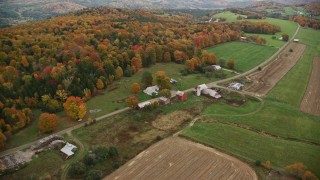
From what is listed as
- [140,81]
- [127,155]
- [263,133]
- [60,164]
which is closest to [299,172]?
[263,133]

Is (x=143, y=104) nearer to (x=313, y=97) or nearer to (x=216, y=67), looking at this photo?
(x=216, y=67)

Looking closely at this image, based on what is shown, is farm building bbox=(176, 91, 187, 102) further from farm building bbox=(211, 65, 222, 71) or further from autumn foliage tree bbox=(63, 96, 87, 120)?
farm building bbox=(211, 65, 222, 71)

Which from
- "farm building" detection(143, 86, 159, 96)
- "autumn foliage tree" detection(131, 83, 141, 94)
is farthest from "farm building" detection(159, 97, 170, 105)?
"autumn foliage tree" detection(131, 83, 141, 94)

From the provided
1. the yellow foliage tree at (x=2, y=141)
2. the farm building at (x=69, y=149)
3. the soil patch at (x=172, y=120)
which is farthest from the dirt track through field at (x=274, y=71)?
the yellow foliage tree at (x=2, y=141)

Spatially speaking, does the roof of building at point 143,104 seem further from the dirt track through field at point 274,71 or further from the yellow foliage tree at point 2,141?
the dirt track through field at point 274,71

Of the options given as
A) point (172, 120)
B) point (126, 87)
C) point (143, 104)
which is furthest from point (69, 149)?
point (126, 87)

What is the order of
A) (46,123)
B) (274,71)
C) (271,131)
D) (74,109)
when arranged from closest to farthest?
(46,123)
(271,131)
(74,109)
(274,71)
